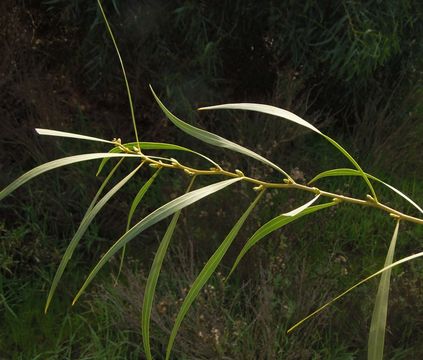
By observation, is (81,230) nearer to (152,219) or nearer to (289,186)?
(152,219)

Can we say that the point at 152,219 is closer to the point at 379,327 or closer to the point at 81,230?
the point at 81,230

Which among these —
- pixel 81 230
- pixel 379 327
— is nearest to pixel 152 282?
pixel 81 230

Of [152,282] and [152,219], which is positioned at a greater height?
[152,219]

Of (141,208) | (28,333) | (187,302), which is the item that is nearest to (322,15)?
(141,208)

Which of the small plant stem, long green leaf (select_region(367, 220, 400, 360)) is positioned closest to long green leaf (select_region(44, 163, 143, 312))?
the small plant stem

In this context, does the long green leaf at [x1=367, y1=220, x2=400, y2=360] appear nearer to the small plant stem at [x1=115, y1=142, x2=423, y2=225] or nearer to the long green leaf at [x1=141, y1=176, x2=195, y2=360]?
the small plant stem at [x1=115, y1=142, x2=423, y2=225]

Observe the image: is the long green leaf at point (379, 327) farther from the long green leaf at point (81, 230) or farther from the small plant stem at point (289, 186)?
the long green leaf at point (81, 230)

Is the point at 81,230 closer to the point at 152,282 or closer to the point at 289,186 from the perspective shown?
the point at 152,282

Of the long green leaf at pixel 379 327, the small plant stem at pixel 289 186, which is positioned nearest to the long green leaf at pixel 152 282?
the small plant stem at pixel 289 186

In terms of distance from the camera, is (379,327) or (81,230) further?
(81,230)

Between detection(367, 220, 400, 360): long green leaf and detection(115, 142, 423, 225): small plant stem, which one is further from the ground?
detection(115, 142, 423, 225): small plant stem

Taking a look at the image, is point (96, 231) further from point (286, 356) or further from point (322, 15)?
point (322, 15)

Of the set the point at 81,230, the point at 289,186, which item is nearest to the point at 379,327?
the point at 289,186

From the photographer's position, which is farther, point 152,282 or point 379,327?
point 152,282
